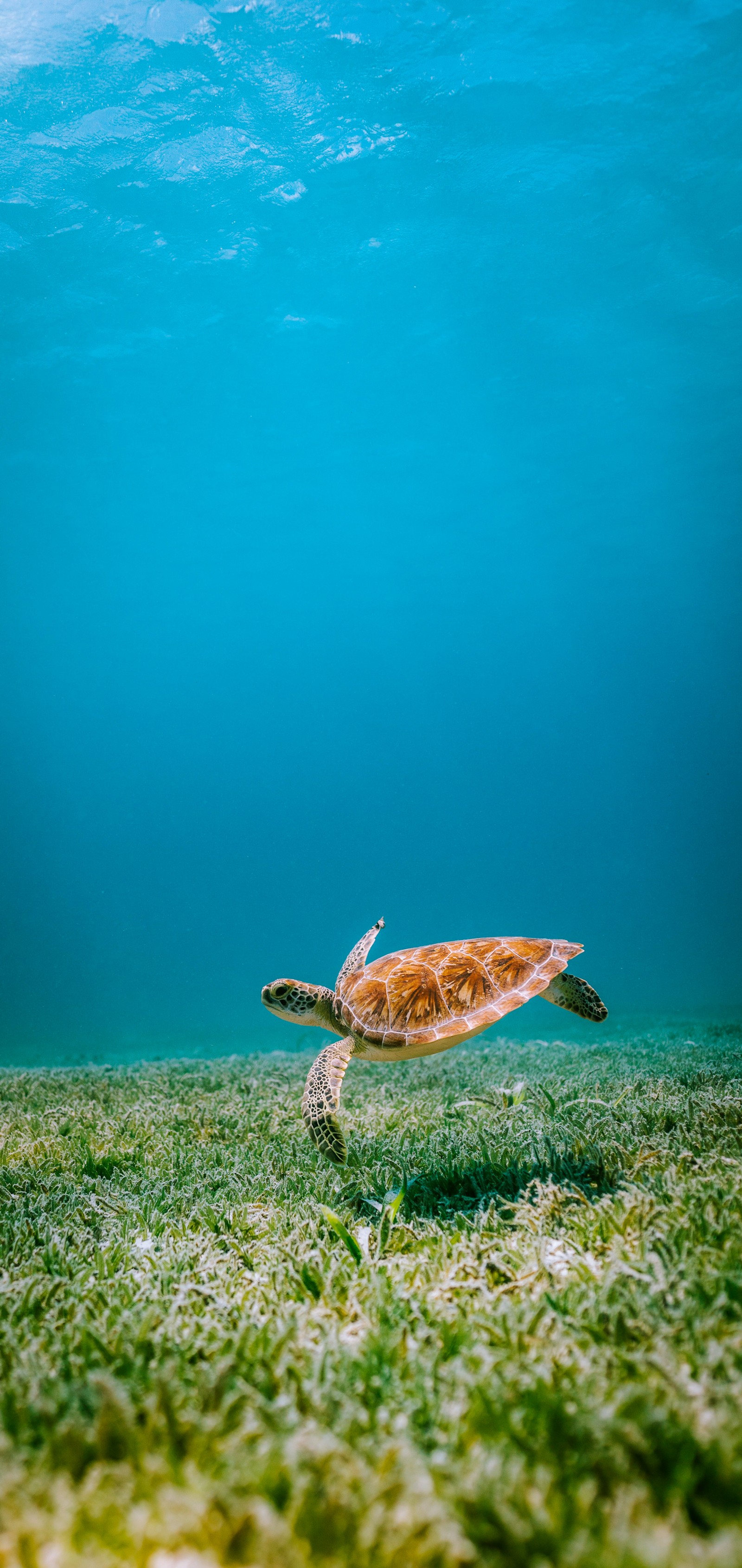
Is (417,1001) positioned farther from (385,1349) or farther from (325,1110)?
(385,1349)

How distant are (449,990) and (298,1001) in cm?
76

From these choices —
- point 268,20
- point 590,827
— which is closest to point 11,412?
point 268,20

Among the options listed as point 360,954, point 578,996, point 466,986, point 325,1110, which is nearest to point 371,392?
point 360,954

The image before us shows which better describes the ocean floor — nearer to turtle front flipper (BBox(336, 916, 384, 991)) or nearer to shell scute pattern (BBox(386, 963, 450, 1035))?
shell scute pattern (BBox(386, 963, 450, 1035))

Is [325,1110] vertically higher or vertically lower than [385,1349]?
higher

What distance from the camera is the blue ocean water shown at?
50.8 ft

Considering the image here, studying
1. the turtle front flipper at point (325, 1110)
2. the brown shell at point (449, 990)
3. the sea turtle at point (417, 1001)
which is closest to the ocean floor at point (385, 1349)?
the turtle front flipper at point (325, 1110)

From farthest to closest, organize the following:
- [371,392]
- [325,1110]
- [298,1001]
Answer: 1. [371,392]
2. [298,1001]
3. [325,1110]

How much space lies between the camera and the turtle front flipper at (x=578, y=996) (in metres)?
3.53

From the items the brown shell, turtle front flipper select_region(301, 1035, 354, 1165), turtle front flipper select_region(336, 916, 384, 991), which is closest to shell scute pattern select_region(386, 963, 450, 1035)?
the brown shell

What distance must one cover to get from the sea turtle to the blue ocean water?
15.8m

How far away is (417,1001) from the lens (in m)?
3.19

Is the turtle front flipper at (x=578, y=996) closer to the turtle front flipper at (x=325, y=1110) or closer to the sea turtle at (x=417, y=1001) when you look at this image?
the sea turtle at (x=417, y=1001)

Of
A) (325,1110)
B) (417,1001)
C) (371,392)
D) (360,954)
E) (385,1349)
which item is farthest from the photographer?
(371,392)
